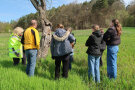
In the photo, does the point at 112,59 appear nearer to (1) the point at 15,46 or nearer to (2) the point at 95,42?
(2) the point at 95,42

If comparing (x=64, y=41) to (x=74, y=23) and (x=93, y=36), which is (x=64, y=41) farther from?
(x=74, y=23)

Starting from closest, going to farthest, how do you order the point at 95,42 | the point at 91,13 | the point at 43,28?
the point at 95,42 → the point at 43,28 → the point at 91,13

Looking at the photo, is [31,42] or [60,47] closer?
[60,47]

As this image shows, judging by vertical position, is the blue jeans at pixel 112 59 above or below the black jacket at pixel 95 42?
below

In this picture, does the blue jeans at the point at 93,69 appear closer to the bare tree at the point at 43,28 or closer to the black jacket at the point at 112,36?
the black jacket at the point at 112,36

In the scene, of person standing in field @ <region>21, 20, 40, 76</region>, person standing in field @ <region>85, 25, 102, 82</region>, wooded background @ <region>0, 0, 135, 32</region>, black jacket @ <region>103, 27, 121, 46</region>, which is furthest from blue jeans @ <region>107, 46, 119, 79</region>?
wooded background @ <region>0, 0, 135, 32</region>

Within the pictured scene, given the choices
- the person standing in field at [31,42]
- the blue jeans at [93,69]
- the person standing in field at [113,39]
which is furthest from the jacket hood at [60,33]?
the person standing in field at [113,39]

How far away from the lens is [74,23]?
62.8 m

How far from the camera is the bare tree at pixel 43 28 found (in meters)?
5.82

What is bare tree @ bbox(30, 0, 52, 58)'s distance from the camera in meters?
5.82

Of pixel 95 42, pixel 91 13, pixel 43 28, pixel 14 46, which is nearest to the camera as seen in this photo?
pixel 95 42

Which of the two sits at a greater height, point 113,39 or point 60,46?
point 113,39

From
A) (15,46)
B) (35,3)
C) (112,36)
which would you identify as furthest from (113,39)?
(35,3)

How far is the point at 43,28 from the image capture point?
19.4 feet
